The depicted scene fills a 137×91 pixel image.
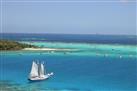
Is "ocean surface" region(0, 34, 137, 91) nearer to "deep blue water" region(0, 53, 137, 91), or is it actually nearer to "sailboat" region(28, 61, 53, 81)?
"deep blue water" region(0, 53, 137, 91)

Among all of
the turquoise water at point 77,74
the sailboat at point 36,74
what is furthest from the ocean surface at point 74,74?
the sailboat at point 36,74

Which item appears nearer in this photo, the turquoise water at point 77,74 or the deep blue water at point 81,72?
the turquoise water at point 77,74

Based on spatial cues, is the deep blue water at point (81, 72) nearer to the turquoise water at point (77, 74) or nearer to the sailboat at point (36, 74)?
the turquoise water at point (77, 74)

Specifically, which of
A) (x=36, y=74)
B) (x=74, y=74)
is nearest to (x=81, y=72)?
(x=74, y=74)

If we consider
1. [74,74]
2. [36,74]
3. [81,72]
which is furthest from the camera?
[81,72]

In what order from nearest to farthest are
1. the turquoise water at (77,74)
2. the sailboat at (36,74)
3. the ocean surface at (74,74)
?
the ocean surface at (74,74)
the turquoise water at (77,74)
the sailboat at (36,74)

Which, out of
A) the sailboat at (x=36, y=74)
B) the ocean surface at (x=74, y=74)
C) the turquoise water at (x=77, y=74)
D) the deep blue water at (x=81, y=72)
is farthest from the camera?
the sailboat at (x=36, y=74)

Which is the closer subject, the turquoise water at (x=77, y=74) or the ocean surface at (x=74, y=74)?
the ocean surface at (x=74, y=74)

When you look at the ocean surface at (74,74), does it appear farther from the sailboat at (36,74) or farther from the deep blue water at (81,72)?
the sailboat at (36,74)

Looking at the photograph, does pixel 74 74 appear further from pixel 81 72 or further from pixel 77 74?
pixel 81 72

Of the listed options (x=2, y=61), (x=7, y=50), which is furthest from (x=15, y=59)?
(x=7, y=50)

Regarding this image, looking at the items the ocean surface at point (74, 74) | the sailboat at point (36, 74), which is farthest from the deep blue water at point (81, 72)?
the sailboat at point (36, 74)
